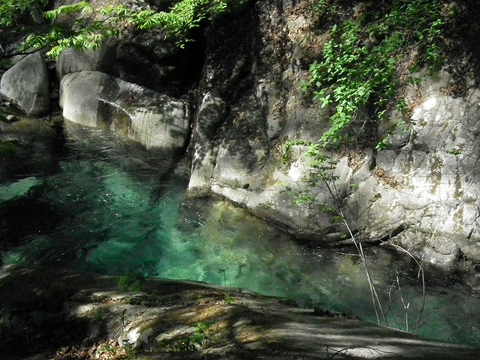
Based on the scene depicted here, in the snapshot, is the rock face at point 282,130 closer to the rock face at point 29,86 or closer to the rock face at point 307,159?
the rock face at point 307,159

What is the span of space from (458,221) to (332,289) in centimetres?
218

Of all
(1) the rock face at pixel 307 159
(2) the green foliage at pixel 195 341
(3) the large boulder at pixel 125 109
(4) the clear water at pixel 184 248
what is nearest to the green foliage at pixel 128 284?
(2) the green foliage at pixel 195 341

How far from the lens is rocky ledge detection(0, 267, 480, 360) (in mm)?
2852

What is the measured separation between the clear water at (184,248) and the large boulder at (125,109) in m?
0.98

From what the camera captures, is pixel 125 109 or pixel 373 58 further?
pixel 125 109

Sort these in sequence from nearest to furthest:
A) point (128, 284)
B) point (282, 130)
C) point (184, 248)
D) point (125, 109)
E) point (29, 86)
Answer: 1. point (128, 284)
2. point (184, 248)
3. point (282, 130)
4. point (125, 109)
5. point (29, 86)

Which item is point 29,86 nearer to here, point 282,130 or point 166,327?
point 282,130

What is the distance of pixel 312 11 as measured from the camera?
896 cm

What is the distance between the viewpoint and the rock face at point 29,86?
12.6 metres

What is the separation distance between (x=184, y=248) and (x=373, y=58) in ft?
15.3

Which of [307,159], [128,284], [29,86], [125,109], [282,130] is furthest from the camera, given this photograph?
[29,86]

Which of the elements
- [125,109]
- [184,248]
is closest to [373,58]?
[184,248]

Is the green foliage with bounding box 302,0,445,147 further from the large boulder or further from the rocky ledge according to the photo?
the rocky ledge

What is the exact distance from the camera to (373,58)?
24.7 ft
